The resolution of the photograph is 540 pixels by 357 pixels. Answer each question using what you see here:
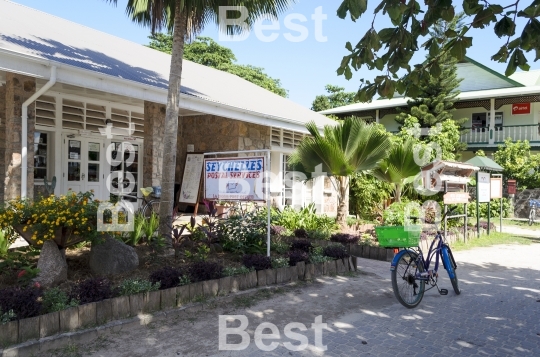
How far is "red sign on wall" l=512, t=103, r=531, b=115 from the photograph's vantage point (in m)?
25.5

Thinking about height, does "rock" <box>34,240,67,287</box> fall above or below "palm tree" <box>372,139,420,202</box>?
below

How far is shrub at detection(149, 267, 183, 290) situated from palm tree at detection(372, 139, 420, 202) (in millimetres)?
7580

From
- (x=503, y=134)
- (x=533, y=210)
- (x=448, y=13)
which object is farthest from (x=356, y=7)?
(x=503, y=134)

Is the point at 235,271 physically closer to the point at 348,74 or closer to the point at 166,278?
the point at 166,278

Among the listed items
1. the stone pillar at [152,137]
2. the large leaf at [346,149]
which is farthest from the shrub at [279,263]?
the stone pillar at [152,137]

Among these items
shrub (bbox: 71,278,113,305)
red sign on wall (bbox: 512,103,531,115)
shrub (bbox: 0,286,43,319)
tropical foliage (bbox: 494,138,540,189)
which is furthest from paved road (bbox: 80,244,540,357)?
red sign on wall (bbox: 512,103,531,115)

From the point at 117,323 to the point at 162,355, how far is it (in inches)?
28.6

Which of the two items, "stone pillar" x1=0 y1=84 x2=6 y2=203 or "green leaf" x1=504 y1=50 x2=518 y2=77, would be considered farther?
"stone pillar" x1=0 y1=84 x2=6 y2=203

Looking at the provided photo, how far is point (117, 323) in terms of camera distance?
4.32m

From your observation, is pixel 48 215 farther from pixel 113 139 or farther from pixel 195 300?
pixel 113 139

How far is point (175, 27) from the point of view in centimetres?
703

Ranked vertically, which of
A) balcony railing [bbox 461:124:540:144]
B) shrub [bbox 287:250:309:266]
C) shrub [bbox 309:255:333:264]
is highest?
balcony railing [bbox 461:124:540:144]

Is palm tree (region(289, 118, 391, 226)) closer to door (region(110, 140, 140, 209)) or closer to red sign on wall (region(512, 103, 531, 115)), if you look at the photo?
door (region(110, 140, 140, 209))

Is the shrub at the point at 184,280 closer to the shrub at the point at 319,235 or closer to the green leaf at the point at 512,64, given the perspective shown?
the green leaf at the point at 512,64
